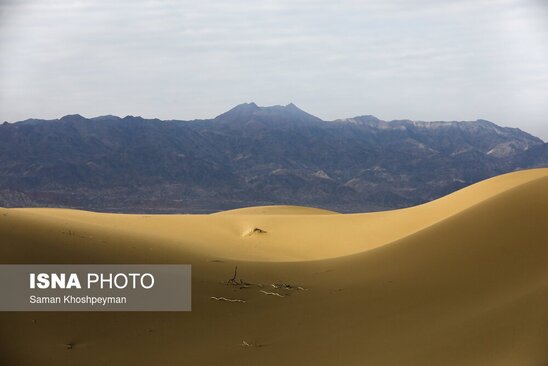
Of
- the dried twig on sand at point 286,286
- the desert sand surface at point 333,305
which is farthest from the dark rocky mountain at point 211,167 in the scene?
the dried twig on sand at point 286,286

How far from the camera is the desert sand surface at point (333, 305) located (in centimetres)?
1223

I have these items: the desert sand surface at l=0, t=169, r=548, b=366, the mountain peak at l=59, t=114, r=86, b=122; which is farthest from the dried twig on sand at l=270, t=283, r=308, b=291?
the mountain peak at l=59, t=114, r=86, b=122

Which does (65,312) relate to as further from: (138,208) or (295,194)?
(295,194)

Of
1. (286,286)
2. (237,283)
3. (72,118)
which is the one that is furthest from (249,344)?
(72,118)

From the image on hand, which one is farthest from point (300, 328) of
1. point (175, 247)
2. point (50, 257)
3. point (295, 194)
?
point (295, 194)

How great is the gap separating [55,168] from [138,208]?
23.8 meters

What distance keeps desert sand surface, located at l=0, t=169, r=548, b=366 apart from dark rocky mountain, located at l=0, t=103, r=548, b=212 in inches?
4246

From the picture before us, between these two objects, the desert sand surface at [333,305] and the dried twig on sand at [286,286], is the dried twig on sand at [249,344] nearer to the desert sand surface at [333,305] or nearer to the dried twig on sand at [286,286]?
the desert sand surface at [333,305]

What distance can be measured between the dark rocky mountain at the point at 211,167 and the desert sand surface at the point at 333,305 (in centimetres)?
10784

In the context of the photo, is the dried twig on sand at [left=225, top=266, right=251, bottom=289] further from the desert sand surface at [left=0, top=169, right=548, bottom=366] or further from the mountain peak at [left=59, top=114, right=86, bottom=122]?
the mountain peak at [left=59, top=114, right=86, bottom=122]

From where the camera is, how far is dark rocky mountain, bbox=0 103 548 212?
138 metres

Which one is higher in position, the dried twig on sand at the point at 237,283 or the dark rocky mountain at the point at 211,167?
the dark rocky mountain at the point at 211,167

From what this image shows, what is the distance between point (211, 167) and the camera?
156625 mm

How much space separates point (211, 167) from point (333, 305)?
142 m
